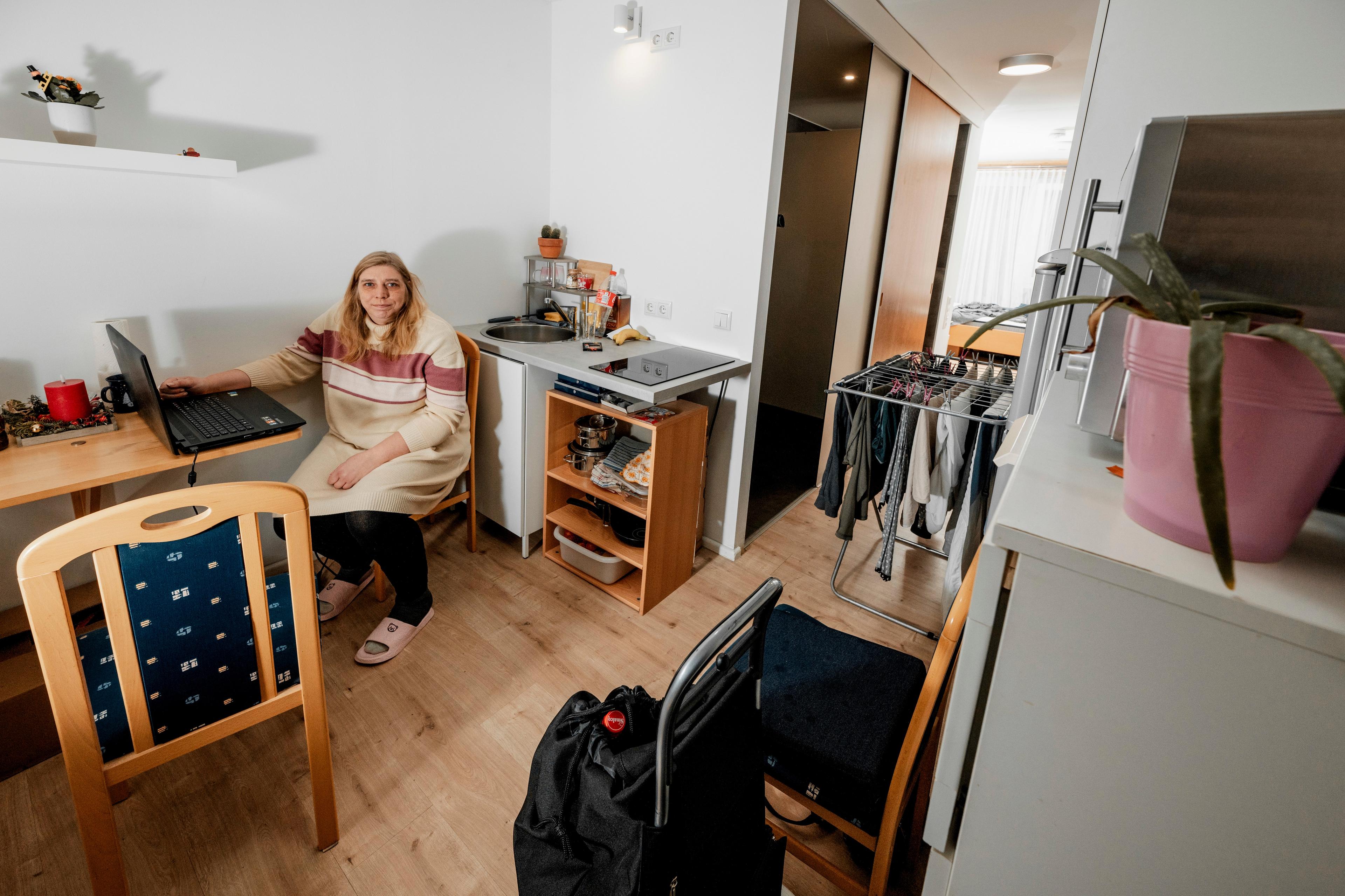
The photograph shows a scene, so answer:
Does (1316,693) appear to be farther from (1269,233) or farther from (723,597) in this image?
(723,597)

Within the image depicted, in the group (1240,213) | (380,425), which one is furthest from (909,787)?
(380,425)

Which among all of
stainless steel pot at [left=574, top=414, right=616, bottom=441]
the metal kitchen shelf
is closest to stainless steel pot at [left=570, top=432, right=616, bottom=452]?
stainless steel pot at [left=574, top=414, right=616, bottom=441]

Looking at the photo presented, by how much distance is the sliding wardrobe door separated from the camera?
10.1 feet

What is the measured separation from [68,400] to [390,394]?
0.81m

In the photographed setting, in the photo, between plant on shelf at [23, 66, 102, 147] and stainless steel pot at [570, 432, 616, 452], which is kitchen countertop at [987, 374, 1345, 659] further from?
plant on shelf at [23, 66, 102, 147]

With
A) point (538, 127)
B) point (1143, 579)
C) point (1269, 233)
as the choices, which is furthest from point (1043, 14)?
point (1143, 579)

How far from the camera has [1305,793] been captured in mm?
477

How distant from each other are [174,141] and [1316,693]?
265cm

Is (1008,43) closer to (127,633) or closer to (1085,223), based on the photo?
(1085,223)

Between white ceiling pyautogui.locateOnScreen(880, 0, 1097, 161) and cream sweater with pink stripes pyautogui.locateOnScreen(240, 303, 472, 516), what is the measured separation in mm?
2239

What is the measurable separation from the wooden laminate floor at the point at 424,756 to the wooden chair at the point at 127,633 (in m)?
0.28

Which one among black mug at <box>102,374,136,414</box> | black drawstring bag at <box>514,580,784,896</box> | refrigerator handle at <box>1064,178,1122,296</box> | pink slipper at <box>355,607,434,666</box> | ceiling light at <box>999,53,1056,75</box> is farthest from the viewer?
ceiling light at <box>999,53,1056,75</box>

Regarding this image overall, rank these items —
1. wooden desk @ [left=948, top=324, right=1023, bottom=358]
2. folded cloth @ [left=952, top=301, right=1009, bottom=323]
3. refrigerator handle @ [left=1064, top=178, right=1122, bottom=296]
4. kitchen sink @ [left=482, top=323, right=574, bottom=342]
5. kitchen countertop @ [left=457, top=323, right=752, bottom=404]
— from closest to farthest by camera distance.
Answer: refrigerator handle @ [left=1064, top=178, right=1122, bottom=296]
kitchen countertop @ [left=457, top=323, right=752, bottom=404]
kitchen sink @ [left=482, top=323, right=574, bottom=342]
wooden desk @ [left=948, top=324, right=1023, bottom=358]
folded cloth @ [left=952, top=301, right=1009, bottom=323]

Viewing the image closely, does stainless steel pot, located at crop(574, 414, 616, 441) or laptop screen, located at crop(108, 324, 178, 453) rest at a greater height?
laptop screen, located at crop(108, 324, 178, 453)
